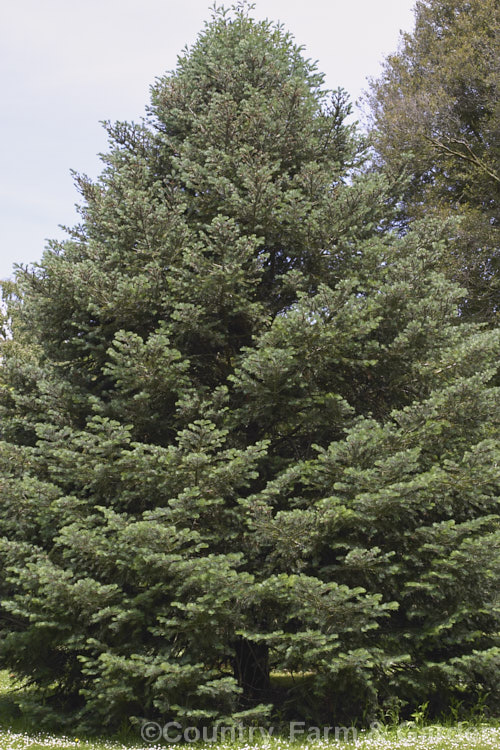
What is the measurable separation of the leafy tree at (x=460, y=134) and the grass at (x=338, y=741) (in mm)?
9336

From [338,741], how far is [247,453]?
2.85 meters

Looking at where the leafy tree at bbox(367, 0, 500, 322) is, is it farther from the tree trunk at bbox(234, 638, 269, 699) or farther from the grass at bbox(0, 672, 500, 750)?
the grass at bbox(0, 672, 500, 750)

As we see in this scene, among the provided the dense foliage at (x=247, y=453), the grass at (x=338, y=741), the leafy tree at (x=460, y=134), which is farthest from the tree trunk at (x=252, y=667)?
the leafy tree at (x=460, y=134)

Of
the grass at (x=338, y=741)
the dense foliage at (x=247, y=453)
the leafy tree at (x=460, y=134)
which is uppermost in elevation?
the leafy tree at (x=460, y=134)

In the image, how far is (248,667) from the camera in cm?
689

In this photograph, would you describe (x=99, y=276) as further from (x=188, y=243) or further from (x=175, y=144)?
(x=175, y=144)

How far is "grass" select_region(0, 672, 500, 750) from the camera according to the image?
16.6 feet

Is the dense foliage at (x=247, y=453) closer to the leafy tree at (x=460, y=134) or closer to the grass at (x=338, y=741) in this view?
the grass at (x=338, y=741)

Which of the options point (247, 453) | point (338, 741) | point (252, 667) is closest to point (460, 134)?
point (247, 453)

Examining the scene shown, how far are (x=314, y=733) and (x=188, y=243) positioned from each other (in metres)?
5.64

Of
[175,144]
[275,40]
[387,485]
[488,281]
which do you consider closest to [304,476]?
[387,485]

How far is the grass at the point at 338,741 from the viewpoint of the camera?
5.05 metres

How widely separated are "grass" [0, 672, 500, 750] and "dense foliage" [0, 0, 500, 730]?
254 mm

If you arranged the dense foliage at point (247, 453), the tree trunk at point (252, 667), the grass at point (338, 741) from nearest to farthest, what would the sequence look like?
the grass at point (338, 741), the dense foliage at point (247, 453), the tree trunk at point (252, 667)
